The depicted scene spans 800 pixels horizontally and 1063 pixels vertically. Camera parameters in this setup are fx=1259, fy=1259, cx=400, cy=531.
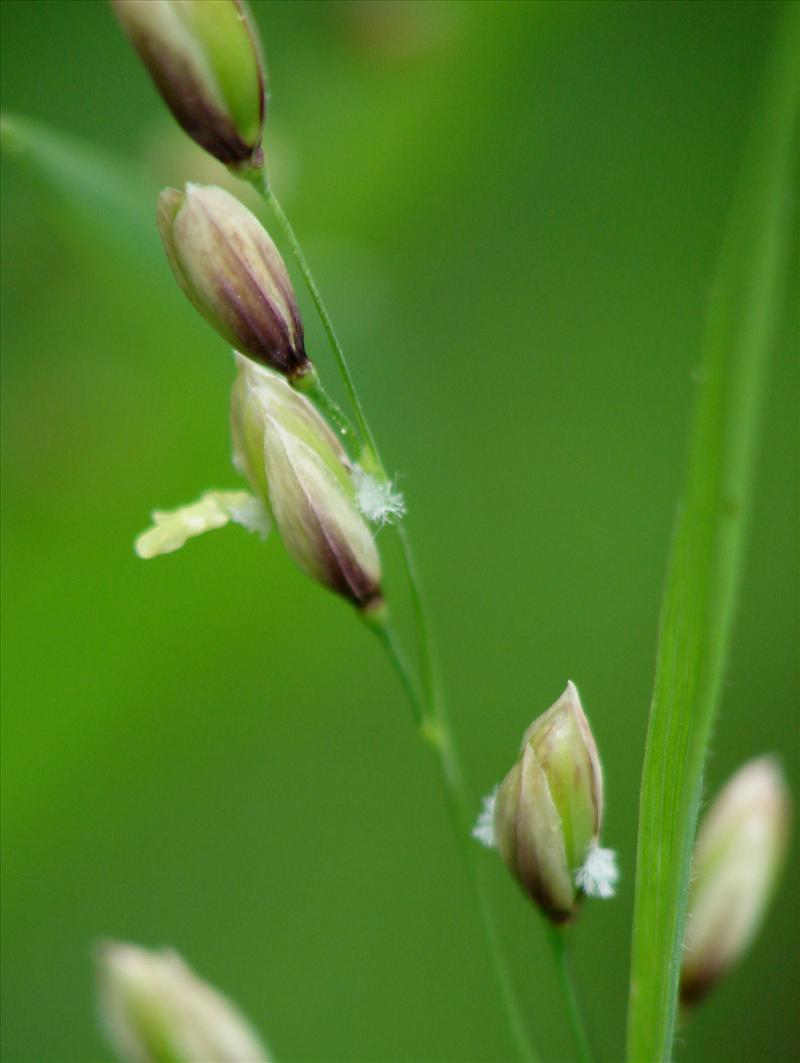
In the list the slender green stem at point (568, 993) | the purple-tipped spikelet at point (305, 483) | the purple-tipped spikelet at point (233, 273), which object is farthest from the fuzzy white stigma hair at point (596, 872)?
the purple-tipped spikelet at point (233, 273)

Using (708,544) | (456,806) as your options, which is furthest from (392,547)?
(708,544)

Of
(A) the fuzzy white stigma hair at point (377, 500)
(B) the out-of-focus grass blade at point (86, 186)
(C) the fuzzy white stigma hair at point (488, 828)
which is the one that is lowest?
(C) the fuzzy white stigma hair at point (488, 828)

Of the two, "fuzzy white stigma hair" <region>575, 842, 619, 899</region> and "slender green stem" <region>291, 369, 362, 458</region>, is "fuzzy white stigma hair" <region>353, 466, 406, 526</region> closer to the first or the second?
"slender green stem" <region>291, 369, 362, 458</region>

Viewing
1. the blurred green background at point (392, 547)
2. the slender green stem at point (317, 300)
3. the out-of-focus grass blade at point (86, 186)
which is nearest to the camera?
the slender green stem at point (317, 300)

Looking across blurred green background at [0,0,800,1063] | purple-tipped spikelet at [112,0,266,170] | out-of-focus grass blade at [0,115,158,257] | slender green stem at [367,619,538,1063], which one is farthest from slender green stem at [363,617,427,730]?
blurred green background at [0,0,800,1063]

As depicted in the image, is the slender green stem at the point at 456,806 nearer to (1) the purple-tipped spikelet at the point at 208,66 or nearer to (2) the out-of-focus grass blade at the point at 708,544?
(2) the out-of-focus grass blade at the point at 708,544

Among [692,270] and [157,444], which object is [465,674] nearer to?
[157,444]
